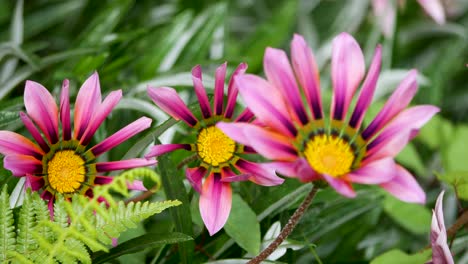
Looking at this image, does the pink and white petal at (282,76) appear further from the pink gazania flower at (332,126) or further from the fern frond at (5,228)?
the fern frond at (5,228)

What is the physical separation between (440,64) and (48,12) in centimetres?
53

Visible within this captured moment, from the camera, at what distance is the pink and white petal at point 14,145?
367 mm

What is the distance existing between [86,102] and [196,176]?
80mm

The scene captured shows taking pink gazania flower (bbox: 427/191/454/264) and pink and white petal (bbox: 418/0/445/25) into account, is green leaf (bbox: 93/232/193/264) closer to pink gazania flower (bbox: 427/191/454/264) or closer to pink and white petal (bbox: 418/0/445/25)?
pink gazania flower (bbox: 427/191/454/264)

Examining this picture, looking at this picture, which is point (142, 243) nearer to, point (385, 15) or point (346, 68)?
point (346, 68)

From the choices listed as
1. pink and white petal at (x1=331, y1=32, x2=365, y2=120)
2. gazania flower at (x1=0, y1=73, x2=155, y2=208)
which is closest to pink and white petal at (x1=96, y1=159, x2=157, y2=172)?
gazania flower at (x1=0, y1=73, x2=155, y2=208)

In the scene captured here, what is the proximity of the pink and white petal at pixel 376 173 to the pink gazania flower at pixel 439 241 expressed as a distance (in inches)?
3.1

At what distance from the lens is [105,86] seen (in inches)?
26.7

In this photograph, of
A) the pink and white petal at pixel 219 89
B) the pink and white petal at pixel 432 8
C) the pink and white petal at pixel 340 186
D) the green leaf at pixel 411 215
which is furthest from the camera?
the pink and white petal at pixel 432 8

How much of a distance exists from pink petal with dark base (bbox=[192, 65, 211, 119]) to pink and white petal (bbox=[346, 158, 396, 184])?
0.11 m

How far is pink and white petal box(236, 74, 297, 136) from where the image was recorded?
0.33m

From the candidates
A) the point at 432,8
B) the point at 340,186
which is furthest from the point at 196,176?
the point at 432,8

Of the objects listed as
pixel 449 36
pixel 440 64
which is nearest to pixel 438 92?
pixel 440 64

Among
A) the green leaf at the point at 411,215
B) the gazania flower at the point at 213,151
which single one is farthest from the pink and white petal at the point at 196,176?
the green leaf at the point at 411,215
